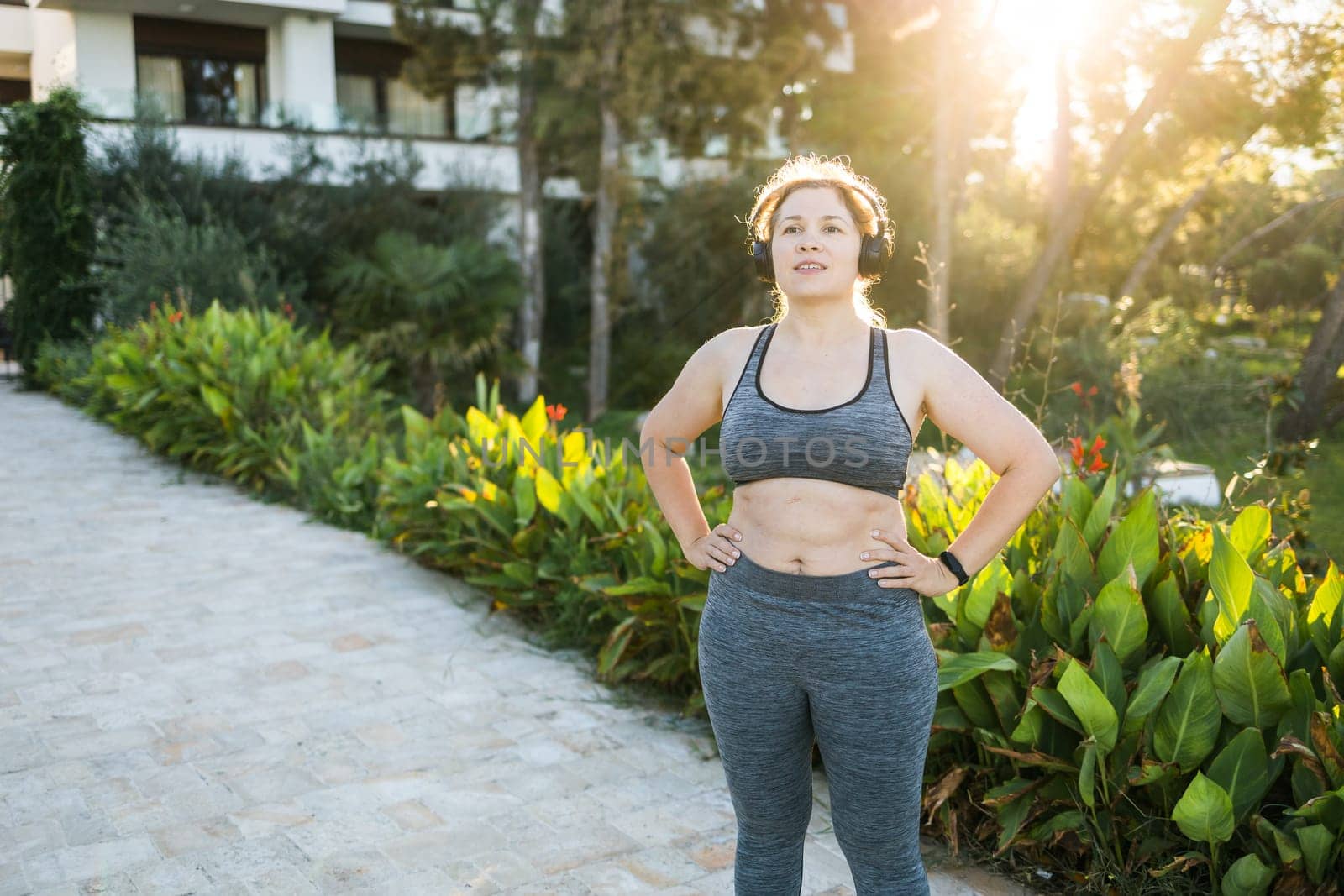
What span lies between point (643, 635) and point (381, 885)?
71.2 inches

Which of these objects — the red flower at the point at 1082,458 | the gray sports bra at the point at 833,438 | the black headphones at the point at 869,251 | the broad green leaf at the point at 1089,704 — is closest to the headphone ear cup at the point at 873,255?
the black headphones at the point at 869,251

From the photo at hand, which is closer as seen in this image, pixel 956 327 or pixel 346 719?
pixel 346 719

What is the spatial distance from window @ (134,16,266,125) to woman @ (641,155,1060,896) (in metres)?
23.2

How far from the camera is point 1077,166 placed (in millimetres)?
23875

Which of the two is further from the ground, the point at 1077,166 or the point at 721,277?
the point at 1077,166

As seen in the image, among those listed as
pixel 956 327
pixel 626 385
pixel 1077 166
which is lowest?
pixel 626 385

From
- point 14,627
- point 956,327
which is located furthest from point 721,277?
point 14,627

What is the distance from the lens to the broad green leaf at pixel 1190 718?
293 centimetres

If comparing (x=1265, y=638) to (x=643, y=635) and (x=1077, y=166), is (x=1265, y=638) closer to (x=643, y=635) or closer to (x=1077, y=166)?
(x=643, y=635)

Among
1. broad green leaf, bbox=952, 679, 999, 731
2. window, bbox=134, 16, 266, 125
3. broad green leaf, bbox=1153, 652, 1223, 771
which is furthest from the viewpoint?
window, bbox=134, 16, 266, 125

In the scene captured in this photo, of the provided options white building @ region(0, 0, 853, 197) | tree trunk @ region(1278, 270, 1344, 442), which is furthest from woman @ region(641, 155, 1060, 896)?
white building @ region(0, 0, 853, 197)

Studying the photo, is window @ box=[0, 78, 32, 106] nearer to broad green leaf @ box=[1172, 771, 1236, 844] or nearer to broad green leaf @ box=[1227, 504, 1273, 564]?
broad green leaf @ box=[1227, 504, 1273, 564]

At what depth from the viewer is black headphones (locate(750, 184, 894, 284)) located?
7.87ft

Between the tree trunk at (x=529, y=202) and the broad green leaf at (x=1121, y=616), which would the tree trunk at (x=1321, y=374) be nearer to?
the broad green leaf at (x=1121, y=616)
